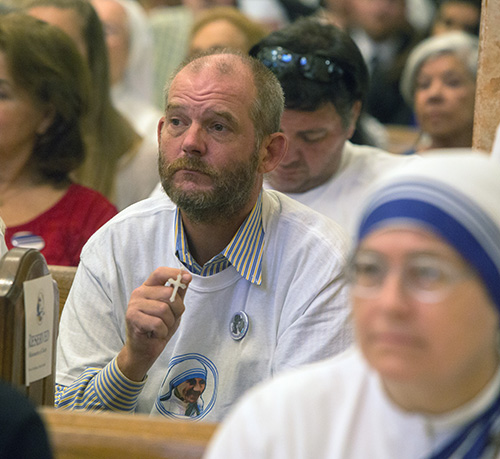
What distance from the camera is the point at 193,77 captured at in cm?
212

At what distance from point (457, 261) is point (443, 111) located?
2959 millimetres

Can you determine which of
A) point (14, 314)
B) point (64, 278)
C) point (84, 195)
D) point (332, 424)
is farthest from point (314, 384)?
point (84, 195)

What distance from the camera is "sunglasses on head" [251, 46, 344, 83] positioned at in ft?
8.92

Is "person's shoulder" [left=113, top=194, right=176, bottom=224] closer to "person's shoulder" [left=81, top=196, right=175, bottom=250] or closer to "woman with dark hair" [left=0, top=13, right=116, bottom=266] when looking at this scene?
"person's shoulder" [left=81, top=196, right=175, bottom=250]

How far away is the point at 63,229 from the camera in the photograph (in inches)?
106

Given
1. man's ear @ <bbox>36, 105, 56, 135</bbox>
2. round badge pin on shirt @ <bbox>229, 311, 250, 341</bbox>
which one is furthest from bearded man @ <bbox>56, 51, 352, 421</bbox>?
man's ear @ <bbox>36, 105, 56, 135</bbox>

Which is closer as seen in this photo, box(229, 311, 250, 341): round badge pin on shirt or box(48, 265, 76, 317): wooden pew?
box(229, 311, 250, 341): round badge pin on shirt

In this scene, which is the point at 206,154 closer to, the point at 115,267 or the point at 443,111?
the point at 115,267

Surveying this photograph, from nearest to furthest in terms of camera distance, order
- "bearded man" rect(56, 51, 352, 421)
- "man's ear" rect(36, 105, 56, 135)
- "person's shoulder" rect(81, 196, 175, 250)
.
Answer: "bearded man" rect(56, 51, 352, 421) → "person's shoulder" rect(81, 196, 175, 250) → "man's ear" rect(36, 105, 56, 135)

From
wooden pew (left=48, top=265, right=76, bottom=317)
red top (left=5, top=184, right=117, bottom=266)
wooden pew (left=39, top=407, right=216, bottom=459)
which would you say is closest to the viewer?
wooden pew (left=39, top=407, right=216, bottom=459)

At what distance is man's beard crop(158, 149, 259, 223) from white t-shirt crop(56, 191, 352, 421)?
3.2 inches

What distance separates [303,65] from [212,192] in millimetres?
860

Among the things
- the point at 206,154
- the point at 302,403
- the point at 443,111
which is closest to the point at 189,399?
the point at 206,154

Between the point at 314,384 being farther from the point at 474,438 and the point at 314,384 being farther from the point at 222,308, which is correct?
the point at 222,308
